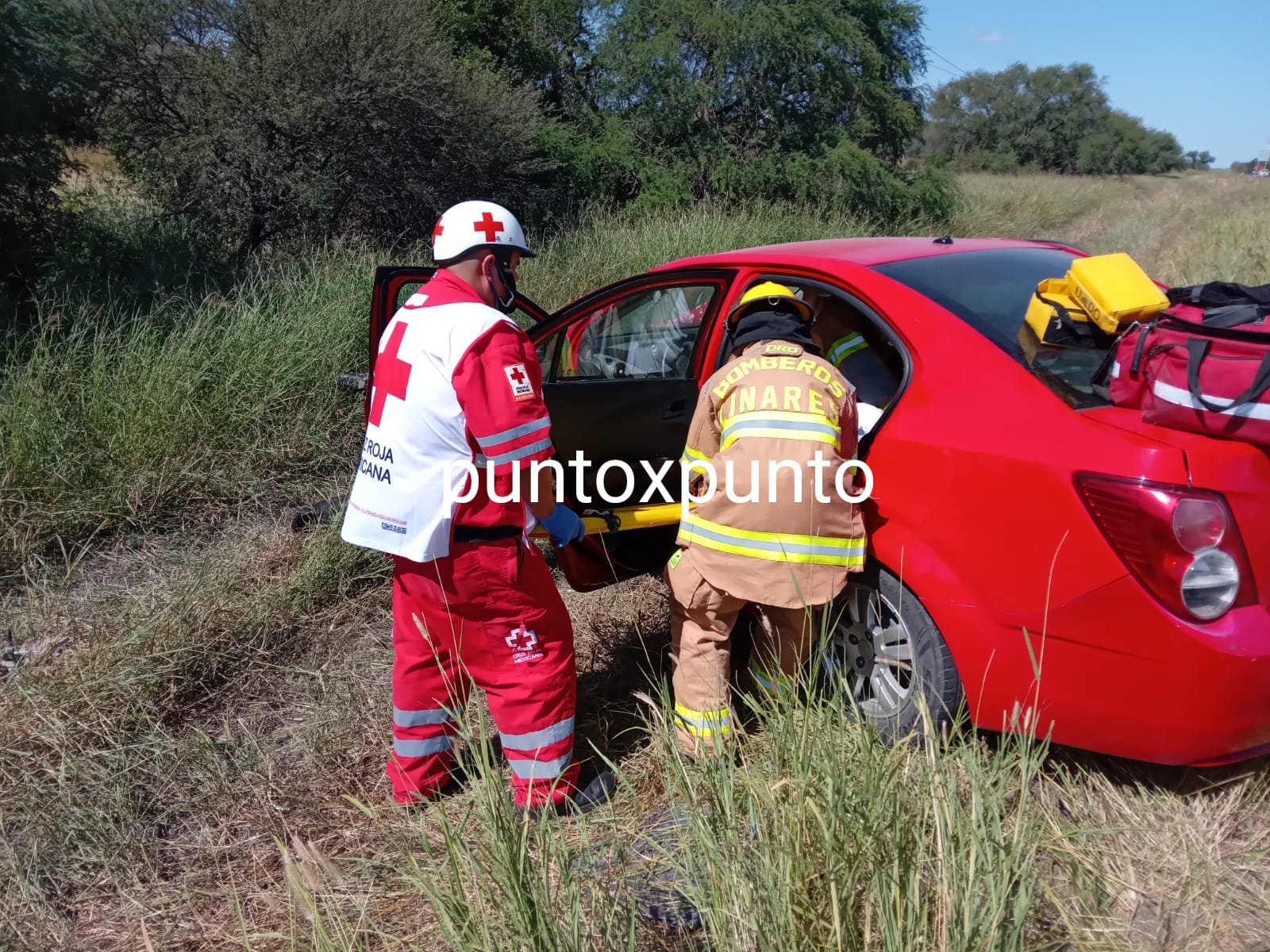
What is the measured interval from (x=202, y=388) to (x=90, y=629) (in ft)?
6.28

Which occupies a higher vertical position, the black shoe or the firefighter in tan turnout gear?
the firefighter in tan turnout gear

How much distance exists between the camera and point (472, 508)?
253 cm

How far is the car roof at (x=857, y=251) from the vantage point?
2887mm

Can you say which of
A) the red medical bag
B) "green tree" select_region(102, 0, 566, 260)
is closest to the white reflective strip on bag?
the red medical bag

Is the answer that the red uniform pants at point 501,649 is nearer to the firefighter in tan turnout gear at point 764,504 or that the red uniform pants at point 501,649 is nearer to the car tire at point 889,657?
the firefighter in tan turnout gear at point 764,504

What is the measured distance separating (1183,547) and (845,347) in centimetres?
132

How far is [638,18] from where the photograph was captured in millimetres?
14391

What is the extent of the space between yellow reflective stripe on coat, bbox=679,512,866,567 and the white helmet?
3.37ft

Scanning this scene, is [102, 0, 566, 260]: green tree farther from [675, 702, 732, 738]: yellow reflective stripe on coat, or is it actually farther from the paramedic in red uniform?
[675, 702, 732, 738]: yellow reflective stripe on coat

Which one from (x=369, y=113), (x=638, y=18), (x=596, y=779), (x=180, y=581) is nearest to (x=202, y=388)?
(x=180, y=581)

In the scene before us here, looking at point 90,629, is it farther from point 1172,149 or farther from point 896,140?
point 1172,149

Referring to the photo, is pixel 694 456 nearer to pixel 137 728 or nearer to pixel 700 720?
pixel 700 720

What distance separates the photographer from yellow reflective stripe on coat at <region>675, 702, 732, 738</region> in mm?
2527

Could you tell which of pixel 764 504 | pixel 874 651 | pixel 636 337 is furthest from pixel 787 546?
pixel 636 337
